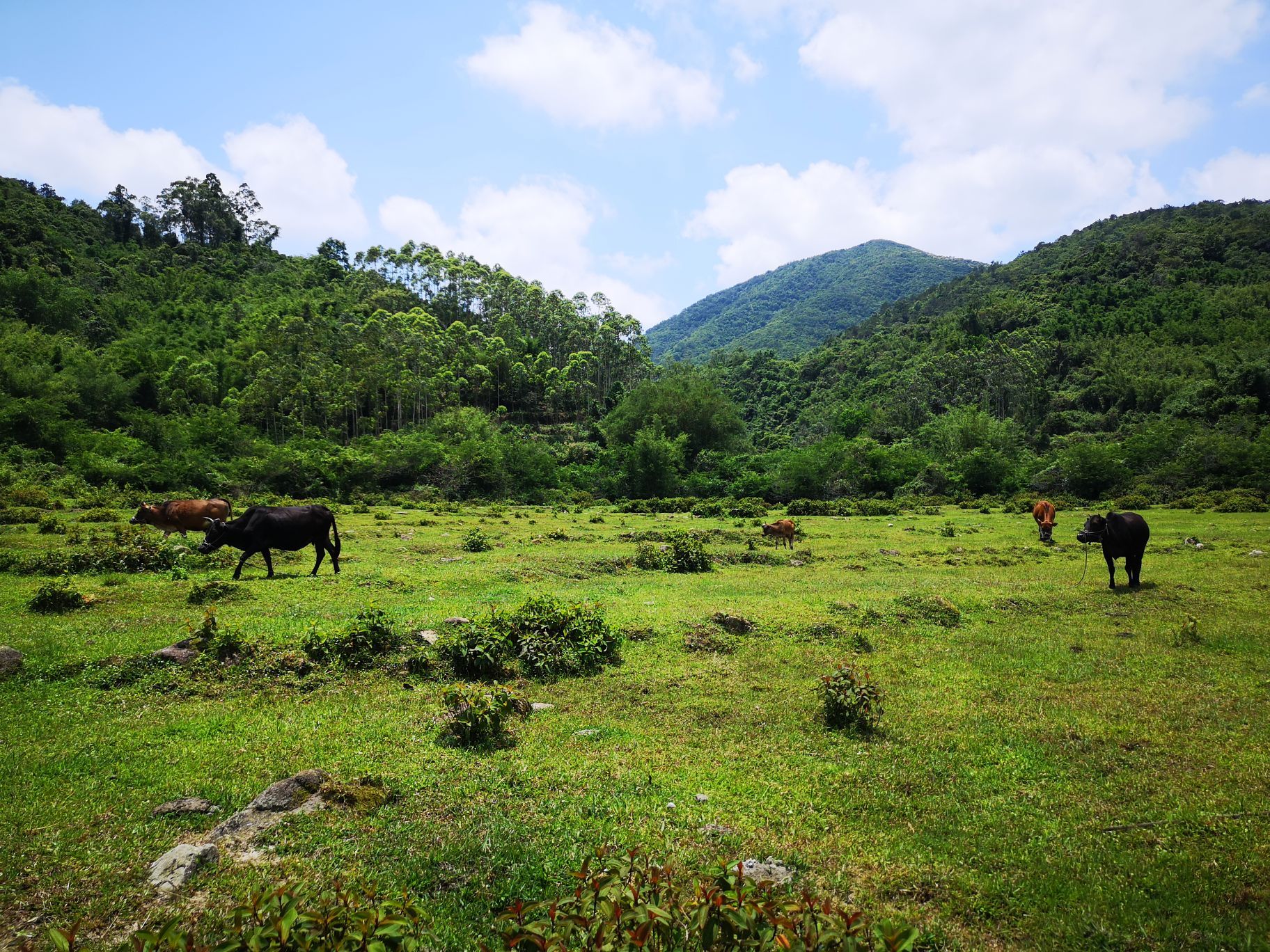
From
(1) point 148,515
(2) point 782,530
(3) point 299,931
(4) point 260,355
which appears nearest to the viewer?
(3) point 299,931

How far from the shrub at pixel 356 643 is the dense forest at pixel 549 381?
114ft

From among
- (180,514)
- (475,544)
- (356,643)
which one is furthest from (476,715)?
(180,514)

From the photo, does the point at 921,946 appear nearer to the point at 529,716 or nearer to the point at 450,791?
the point at 450,791

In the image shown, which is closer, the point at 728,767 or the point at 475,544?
the point at 728,767

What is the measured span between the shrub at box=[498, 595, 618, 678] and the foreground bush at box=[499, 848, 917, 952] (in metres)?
6.53

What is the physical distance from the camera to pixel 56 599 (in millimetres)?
11469

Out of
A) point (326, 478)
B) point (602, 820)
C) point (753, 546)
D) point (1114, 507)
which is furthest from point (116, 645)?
point (1114, 507)

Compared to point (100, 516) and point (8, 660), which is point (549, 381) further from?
point (8, 660)

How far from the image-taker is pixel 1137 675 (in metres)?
10.1

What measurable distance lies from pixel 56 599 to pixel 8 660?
364 centimetres

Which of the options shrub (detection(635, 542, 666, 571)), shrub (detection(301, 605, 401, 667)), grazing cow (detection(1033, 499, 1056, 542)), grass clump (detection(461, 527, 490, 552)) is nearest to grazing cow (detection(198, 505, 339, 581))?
grass clump (detection(461, 527, 490, 552))

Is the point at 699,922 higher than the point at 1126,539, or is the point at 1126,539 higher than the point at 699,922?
the point at 1126,539

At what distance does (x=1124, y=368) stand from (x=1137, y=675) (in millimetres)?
95796

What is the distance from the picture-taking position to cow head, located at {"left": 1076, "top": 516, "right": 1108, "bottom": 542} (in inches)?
648
